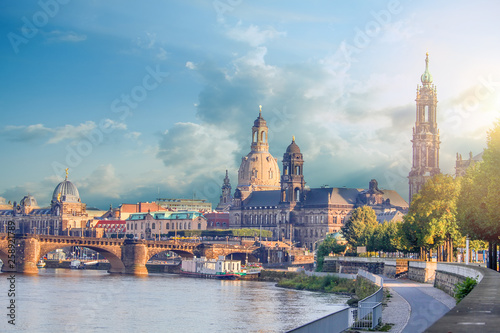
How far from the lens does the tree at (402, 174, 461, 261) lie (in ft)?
220

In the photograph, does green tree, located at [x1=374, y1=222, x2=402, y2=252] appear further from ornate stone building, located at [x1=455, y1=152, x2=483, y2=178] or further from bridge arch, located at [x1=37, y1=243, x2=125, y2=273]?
bridge arch, located at [x1=37, y1=243, x2=125, y2=273]

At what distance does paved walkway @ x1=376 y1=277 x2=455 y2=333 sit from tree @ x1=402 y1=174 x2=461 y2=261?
1427 centimetres

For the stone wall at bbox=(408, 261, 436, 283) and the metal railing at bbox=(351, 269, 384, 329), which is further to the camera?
the stone wall at bbox=(408, 261, 436, 283)

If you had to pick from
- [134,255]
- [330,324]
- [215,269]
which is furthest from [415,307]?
[134,255]

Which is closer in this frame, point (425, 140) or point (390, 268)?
point (390, 268)

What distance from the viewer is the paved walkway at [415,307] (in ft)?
104

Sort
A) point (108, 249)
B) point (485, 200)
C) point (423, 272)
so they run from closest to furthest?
1. point (485, 200)
2. point (423, 272)
3. point (108, 249)

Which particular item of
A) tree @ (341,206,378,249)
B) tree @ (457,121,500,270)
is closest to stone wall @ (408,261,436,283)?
tree @ (457,121,500,270)

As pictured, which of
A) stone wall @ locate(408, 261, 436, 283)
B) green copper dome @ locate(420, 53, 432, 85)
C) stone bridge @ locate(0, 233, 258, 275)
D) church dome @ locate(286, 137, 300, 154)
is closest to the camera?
stone wall @ locate(408, 261, 436, 283)

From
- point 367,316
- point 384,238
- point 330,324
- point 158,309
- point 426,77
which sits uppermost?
point 426,77

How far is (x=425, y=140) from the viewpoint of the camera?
522 ft

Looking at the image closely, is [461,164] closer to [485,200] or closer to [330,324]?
[485,200]

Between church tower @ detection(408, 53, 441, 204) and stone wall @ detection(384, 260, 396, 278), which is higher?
church tower @ detection(408, 53, 441, 204)

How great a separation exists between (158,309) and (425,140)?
108 meters
